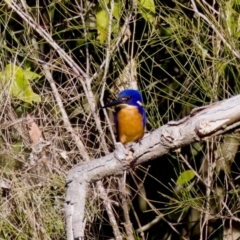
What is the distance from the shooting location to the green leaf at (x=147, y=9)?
2.91 meters

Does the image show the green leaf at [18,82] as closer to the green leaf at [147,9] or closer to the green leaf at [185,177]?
the green leaf at [147,9]

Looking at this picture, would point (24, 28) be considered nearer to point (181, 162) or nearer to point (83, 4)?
point (83, 4)

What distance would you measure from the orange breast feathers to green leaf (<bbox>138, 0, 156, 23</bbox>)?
0.36 m

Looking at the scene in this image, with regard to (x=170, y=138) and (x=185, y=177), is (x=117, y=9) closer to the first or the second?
(x=185, y=177)

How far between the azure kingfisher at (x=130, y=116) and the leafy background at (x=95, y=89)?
0.06 m

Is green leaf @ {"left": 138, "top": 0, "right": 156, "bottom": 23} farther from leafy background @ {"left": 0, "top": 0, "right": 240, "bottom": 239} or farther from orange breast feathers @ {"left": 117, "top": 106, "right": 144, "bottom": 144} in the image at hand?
orange breast feathers @ {"left": 117, "top": 106, "right": 144, "bottom": 144}

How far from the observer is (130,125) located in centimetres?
304

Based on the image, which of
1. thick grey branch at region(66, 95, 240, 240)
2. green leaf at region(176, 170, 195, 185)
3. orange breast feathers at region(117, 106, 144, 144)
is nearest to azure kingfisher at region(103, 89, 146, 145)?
orange breast feathers at region(117, 106, 144, 144)

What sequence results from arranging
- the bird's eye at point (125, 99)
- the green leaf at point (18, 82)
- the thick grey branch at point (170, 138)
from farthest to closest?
the bird's eye at point (125, 99), the green leaf at point (18, 82), the thick grey branch at point (170, 138)

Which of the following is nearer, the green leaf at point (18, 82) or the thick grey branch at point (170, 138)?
the thick grey branch at point (170, 138)

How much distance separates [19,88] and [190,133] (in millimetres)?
1029

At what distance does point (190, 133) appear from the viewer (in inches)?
81.1

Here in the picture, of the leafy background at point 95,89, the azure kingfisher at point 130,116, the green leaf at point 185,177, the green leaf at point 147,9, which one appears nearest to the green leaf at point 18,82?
the leafy background at point 95,89

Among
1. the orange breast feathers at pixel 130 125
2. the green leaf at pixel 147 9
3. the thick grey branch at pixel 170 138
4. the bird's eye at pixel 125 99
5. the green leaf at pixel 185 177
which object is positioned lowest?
the green leaf at pixel 185 177
